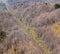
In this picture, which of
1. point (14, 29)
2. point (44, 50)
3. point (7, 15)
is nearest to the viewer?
point (44, 50)

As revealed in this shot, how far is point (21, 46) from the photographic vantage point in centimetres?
1705

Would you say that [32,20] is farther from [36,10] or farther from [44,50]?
[44,50]

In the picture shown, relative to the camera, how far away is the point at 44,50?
18.2 m

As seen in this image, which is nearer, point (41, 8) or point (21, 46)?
point (21, 46)

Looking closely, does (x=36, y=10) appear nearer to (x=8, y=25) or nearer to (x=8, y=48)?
(x=8, y=25)

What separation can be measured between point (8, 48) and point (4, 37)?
5.46ft

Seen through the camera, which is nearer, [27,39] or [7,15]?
[27,39]

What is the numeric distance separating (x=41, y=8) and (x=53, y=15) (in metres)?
4.68

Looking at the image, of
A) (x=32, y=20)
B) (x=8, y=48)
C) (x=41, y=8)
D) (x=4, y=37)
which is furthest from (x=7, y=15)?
(x=8, y=48)

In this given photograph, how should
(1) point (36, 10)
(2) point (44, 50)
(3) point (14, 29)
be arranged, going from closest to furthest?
1. (2) point (44, 50)
2. (3) point (14, 29)
3. (1) point (36, 10)

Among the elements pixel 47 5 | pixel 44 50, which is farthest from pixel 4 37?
pixel 47 5

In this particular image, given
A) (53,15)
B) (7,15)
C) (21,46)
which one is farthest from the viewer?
(7,15)

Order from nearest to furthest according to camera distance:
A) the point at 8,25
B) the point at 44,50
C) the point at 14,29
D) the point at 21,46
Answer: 1. the point at 21,46
2. the point at 44,50
3. the point at 14,29
4. the point at 8,25

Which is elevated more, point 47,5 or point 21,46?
point 21,46
